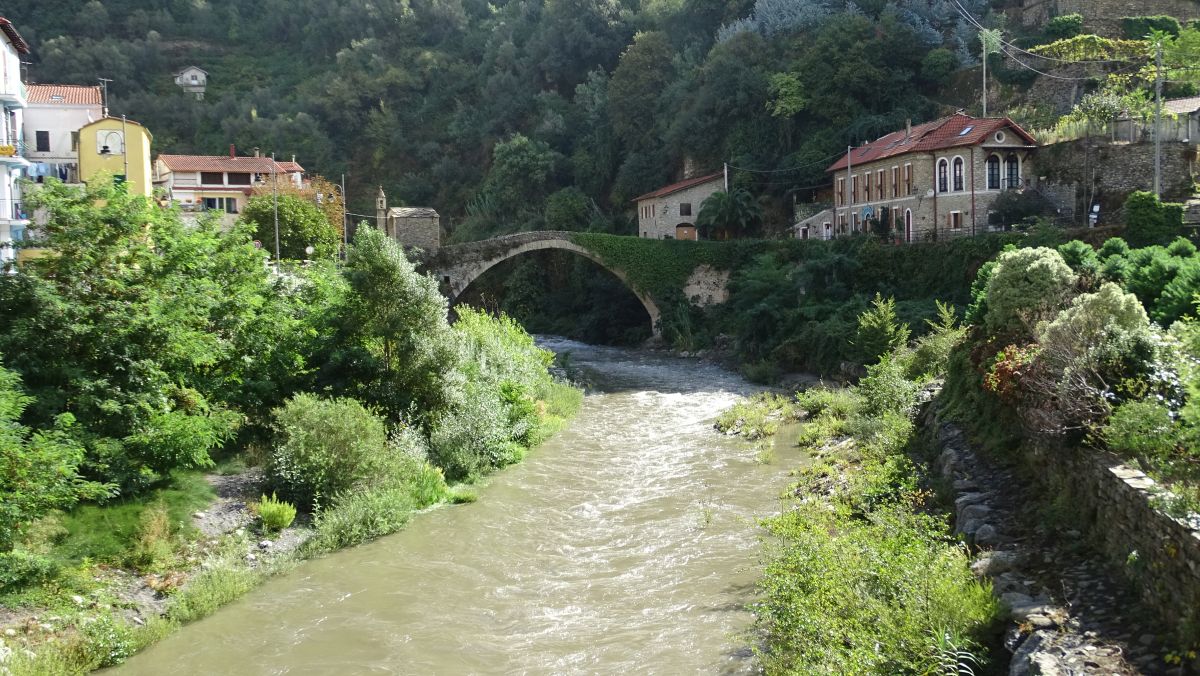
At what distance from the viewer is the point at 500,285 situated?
58.0m

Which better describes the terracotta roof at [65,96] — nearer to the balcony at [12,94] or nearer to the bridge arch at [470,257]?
the balcony at [12,94]

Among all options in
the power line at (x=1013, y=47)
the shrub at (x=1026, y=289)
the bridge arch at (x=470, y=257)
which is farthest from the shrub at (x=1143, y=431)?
the power line at (x=1013, y=47)

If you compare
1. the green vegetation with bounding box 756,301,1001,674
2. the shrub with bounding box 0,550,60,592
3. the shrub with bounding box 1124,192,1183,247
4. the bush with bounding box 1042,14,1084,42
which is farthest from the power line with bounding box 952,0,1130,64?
the shrub with bounding box 0,550,60,592

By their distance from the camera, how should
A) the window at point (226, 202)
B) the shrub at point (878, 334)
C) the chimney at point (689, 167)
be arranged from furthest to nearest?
the chimney at point (689, 167), the window at point (226, 202), the shrub at point (878, 334)

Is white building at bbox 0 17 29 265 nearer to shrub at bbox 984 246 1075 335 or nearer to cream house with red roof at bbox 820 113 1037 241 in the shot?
shrub at bbox 984 246 1075 335

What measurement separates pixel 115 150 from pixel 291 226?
7.07 meters

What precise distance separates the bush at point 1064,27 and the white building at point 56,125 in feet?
151

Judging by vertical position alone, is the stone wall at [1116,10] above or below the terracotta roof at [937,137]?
above

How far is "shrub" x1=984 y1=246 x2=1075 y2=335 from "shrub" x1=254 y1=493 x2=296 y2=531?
12.2 m

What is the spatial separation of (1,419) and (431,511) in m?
7.43

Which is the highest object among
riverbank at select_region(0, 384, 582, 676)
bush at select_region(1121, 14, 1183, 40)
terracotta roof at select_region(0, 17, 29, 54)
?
bush at select_region(1121, 14, 1183, 40)

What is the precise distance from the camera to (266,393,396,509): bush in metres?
16.4

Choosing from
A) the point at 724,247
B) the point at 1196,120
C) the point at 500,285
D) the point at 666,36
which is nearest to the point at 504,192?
the point at 500,285

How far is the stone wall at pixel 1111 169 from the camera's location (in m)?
32.1
